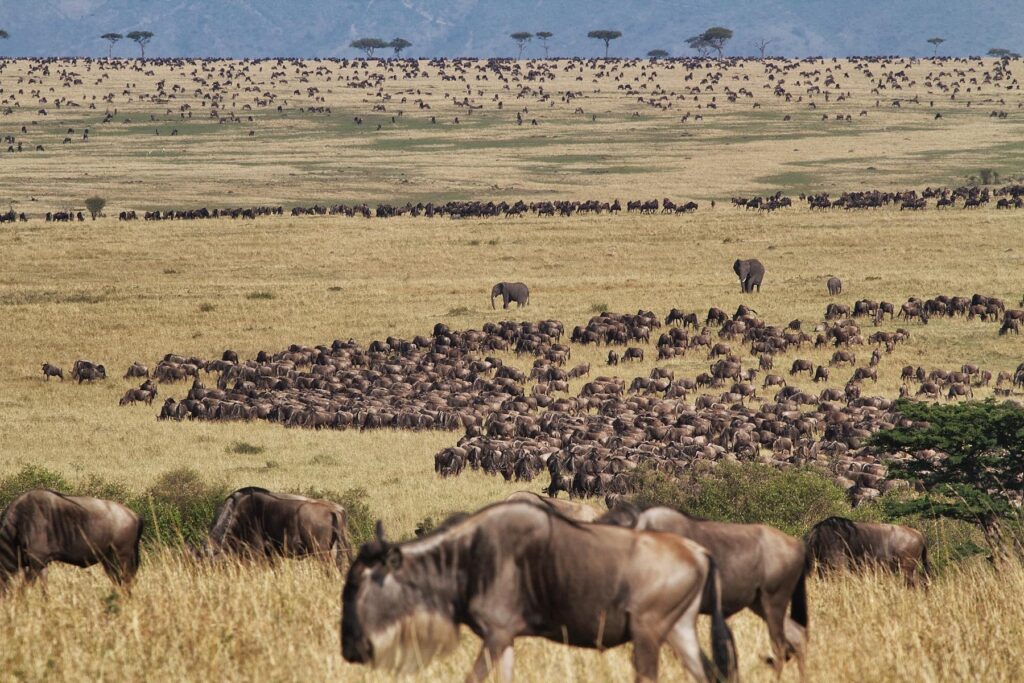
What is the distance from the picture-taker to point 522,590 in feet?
21.4

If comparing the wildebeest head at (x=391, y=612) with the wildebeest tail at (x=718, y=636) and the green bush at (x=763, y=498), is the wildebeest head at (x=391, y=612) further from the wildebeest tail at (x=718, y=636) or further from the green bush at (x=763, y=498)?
the green bush at (x=763, y=498)

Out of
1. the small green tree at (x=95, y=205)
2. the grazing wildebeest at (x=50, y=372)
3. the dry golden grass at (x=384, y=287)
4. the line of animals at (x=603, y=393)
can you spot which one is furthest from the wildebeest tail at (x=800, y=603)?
the small green tree at (x=95, y=205)

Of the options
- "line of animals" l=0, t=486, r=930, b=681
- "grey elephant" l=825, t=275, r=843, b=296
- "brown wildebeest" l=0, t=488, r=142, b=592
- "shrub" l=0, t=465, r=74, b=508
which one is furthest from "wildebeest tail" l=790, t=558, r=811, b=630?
"grey elephant" l=825, t=275, r=843, b=296

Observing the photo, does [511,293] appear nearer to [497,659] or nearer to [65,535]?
[65,535]

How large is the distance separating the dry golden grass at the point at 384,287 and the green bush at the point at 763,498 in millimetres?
4713

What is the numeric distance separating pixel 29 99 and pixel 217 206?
77676mm

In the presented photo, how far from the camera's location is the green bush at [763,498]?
874 inches

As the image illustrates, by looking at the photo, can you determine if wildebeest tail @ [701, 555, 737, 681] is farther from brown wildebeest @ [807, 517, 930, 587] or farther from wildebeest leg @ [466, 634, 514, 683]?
brown wildebeest @ [807, 517, 930, 587]

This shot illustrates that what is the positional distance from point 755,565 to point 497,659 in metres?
1.97

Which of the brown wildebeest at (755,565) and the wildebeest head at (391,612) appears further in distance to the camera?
the brown wildebeest at (755,565)

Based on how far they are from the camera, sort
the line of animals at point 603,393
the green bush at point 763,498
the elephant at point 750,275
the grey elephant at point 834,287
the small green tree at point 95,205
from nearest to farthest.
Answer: the green bush at point 763,498 → the line of animals at point 603,393 → the grey elephant at point 834,287 → the elephant at point 750,275 → the small green tree at point 95,205

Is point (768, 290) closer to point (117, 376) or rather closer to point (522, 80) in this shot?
point (117, 376)

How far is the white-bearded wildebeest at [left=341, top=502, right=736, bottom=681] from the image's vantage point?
6.39 m

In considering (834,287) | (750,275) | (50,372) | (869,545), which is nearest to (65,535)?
(869,545)
